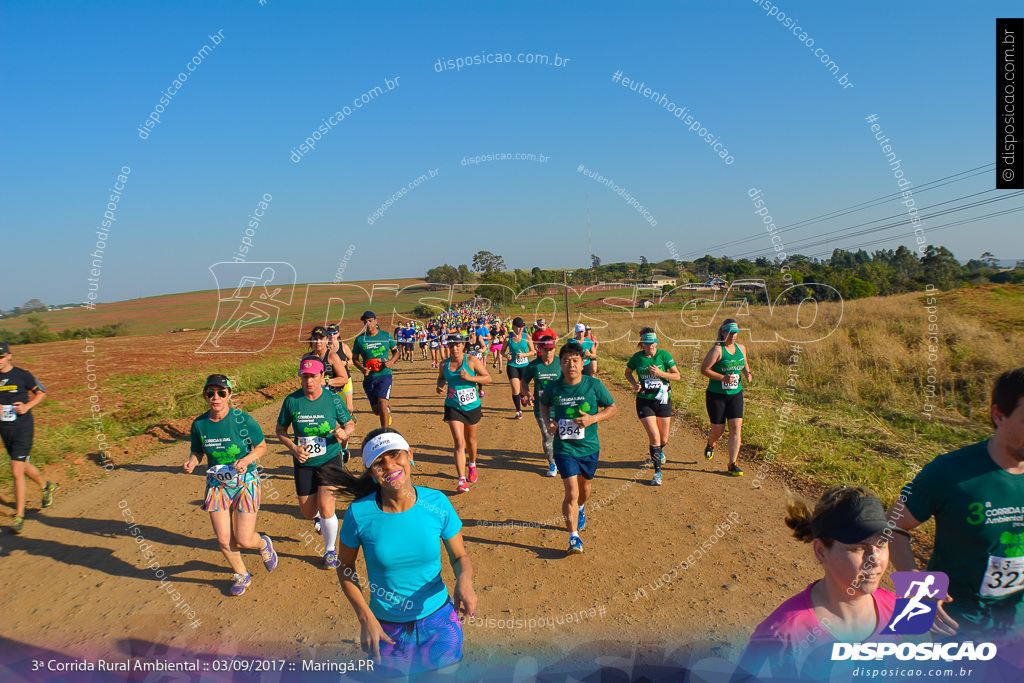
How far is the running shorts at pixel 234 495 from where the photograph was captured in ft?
15.1

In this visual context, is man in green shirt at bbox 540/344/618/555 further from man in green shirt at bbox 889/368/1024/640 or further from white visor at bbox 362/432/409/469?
man in green shirt at bbox 889/368/1024/640

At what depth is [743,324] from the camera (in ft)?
82.8

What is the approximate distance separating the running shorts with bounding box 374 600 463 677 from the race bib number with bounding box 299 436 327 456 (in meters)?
2.70

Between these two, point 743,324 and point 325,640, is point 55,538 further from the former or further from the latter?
point 743,324

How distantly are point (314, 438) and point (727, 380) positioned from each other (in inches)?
218

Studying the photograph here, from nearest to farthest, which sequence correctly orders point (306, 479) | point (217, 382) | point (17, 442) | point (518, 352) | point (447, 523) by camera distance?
point (447, 523) < point (217, 382) < point (306, 479) < point (17, 442) < point (518, 352)

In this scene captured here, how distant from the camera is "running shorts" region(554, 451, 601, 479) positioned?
514cm

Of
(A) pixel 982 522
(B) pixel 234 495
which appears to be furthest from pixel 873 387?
(B) pixel 234 495

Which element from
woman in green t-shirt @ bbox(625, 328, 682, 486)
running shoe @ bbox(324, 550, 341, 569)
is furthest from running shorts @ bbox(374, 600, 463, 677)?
woman in green t-shirt @ bbox(625, 328, 682, 486)

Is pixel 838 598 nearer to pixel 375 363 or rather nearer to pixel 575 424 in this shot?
pixel 575 424

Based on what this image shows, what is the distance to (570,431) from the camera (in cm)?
518

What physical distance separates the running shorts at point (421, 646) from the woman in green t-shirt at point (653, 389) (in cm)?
496

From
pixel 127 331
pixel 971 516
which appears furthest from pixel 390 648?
pixel 127 331

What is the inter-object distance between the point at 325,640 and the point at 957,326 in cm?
1893
